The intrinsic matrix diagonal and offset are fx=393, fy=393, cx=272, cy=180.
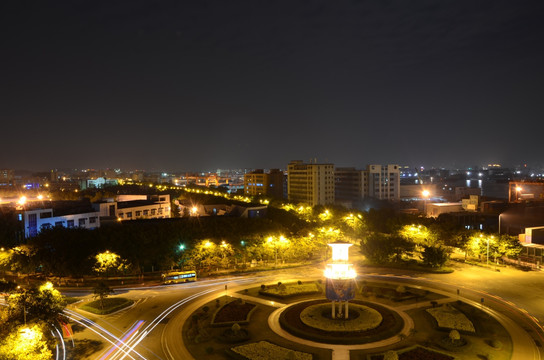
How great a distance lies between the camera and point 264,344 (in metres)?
23.0

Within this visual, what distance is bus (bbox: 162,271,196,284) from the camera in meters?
37.3

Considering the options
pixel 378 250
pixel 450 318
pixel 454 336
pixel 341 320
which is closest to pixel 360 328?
pixel 341 320

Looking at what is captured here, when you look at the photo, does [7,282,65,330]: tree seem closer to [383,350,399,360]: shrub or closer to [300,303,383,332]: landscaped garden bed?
[300,303,383,332]: landscaped garden bed

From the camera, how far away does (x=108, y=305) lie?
2981 centimetres

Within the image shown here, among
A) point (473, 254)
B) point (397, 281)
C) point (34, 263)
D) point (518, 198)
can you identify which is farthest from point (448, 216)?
point (34, 263)

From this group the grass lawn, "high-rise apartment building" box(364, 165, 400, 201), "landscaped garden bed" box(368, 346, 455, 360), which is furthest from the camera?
"high-rise apartment building" box(364, 165, 400, 201)

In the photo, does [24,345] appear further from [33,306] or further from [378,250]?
[378,250]

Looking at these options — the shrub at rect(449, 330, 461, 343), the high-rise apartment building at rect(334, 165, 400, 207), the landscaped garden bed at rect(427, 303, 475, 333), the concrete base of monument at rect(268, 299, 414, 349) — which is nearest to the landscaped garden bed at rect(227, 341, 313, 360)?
the concrete base of monument at rect(268, 299, 414, 349)

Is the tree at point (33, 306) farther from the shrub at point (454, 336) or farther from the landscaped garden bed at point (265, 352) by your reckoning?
the shrub at point (454, 336)

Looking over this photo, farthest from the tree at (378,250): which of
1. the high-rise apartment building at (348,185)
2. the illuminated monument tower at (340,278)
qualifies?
the high-rise apartment building at (348,185)

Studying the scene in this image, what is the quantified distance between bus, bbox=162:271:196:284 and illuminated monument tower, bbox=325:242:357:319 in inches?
662

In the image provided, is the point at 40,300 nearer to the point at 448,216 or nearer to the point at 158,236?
Answer: the point at 158,236

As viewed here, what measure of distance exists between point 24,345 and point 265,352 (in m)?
11.9

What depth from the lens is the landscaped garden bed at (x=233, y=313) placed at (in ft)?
86.7
